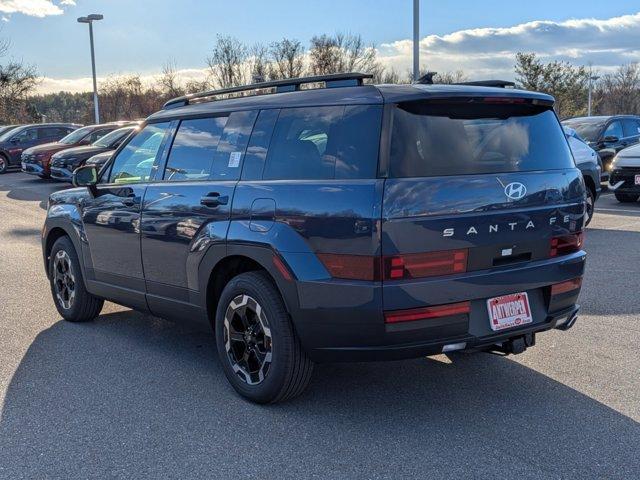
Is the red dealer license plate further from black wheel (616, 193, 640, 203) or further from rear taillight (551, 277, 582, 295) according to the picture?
black wheel (616, 193, 640, 203)

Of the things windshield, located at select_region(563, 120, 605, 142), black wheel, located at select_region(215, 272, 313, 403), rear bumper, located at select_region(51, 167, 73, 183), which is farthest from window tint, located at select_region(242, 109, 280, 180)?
rear bumper, located at select_region(51, 167, 73, 183)

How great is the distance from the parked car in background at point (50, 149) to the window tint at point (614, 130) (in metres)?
13.4

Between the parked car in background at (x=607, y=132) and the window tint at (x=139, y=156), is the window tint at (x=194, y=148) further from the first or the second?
the parked car in background at (x=607, y=132)

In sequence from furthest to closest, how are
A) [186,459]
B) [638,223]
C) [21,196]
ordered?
[21,196], [638,223], [186,459]

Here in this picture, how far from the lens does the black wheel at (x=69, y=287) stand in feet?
18.9

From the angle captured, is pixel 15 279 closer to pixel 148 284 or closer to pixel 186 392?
pixel 148 284

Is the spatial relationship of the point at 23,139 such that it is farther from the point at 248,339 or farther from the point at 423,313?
the point at 423,313

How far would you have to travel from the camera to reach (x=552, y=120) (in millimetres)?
4156

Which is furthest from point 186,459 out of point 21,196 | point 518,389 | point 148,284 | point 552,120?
point 21,196

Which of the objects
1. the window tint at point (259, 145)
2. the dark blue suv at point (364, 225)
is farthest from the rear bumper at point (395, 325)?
the window tint at point (259, 145)

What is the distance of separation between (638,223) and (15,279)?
9.34m

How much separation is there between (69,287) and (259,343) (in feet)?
8.84

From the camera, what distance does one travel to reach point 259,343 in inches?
157

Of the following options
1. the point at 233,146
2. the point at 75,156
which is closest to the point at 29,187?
the point at 75,156
